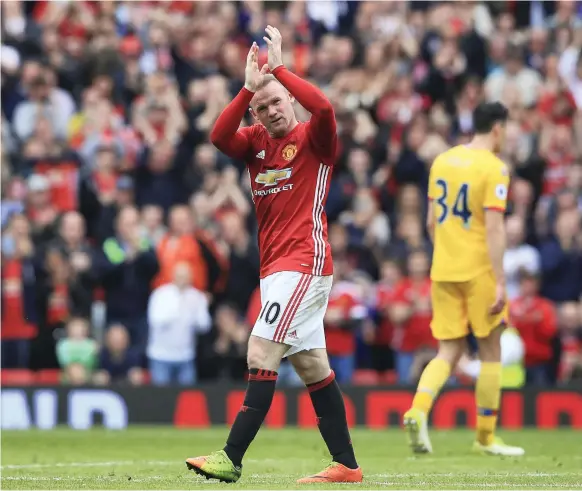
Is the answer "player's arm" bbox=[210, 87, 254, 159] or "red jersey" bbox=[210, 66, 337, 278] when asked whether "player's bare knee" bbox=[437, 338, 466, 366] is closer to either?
"red jersey" bbox=[210, 66, 337, 278]

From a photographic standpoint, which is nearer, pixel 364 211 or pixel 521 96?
pixel 364 211

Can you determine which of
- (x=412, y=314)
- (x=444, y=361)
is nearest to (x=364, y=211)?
(x=412, y=314)

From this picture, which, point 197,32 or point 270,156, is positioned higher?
point 197,32

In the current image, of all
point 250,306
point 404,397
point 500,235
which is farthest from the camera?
point 250,306

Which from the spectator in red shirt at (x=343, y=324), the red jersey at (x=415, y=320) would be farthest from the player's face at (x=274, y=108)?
the red jersey at (x=415, y=320)

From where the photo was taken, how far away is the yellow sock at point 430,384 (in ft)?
36.6

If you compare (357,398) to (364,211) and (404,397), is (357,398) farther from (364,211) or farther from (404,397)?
(364,211)

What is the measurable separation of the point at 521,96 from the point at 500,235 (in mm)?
8385

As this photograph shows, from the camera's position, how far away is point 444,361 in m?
11.4

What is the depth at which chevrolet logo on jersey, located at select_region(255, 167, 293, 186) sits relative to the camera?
28.9 ft

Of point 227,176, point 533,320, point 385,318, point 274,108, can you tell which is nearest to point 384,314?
Answer: point 385,318

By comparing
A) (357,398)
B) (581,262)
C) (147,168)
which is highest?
(147,168)

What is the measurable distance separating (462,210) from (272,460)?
255cm

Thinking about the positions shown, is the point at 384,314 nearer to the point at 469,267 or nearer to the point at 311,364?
the point at 469,267
